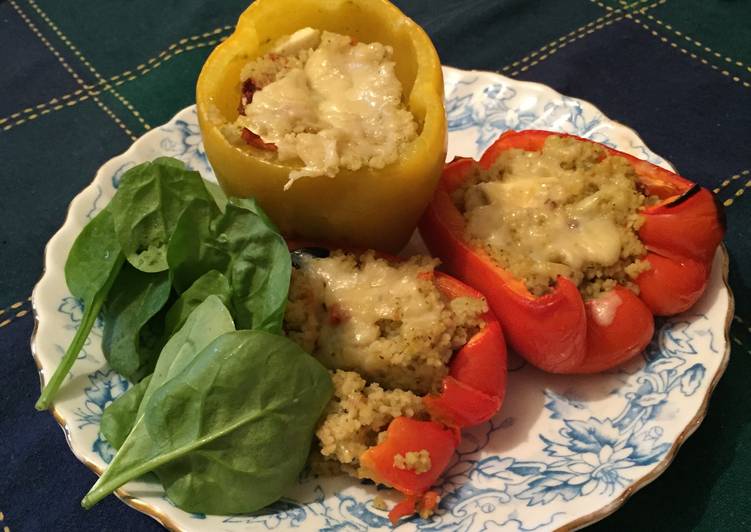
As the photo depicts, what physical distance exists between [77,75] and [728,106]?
6.66 ft

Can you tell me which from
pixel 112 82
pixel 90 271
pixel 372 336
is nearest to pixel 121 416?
pixel 90 271

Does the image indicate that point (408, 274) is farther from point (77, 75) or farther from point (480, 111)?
point (77, 75)

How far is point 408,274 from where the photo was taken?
4.84 feet

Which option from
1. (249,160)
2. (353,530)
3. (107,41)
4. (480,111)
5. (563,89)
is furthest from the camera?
(107,41)

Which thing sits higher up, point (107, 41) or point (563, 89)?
point (107, 41)

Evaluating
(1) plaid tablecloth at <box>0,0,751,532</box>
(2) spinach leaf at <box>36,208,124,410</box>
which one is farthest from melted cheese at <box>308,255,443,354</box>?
(1) plaid tablecloth at <box>0,0,751,532</box>

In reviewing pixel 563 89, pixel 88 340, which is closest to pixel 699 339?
pixel 563 89

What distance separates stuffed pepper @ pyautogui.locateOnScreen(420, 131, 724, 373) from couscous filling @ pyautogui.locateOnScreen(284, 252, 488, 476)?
0.11 m

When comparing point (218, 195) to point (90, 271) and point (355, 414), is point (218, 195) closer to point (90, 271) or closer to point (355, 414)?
point (90, 271)

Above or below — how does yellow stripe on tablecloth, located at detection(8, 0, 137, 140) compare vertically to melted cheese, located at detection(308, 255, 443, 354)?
below

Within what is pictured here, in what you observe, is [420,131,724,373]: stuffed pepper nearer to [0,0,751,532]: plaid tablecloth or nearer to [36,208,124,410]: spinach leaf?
[0,0,751,532]: plaid tablecloth

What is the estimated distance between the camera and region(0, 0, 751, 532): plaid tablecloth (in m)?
1.51

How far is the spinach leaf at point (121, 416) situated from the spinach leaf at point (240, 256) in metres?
0.22

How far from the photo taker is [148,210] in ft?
4.99
